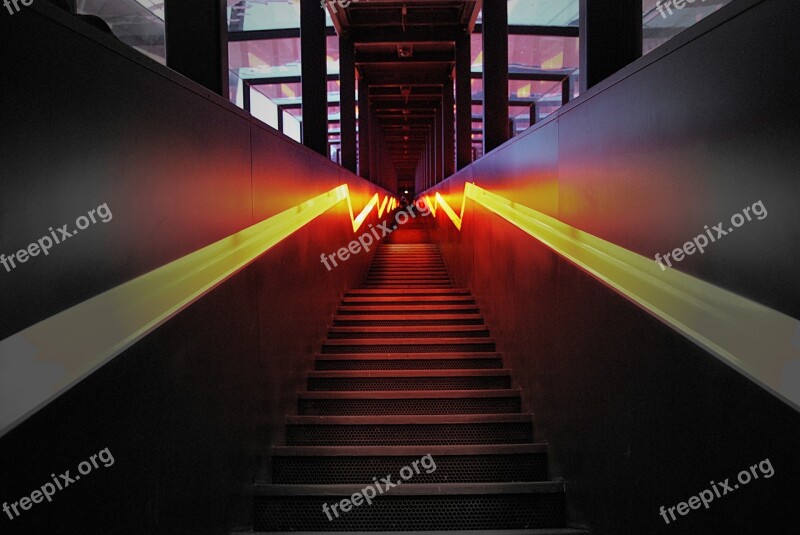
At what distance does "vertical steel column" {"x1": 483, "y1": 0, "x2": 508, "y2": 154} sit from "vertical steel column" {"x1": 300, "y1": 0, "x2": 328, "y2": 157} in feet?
6.56

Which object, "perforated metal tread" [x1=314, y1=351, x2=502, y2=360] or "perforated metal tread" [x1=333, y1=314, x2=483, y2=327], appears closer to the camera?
"perforated metal tread" [x1=314, y1=351, x2=502, y2=360]

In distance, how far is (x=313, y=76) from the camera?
19.1ft

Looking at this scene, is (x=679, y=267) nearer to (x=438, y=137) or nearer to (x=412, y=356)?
(x=412, y=356)

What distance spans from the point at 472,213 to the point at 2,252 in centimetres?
460

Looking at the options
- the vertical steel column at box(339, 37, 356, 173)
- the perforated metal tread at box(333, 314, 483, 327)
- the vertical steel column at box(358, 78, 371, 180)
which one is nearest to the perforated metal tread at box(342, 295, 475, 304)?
the perforated metal tread at box(333, 314, 483, 327)

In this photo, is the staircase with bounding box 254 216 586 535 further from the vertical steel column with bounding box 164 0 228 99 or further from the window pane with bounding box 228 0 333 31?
the window pane with bounding box 228 0 333 31

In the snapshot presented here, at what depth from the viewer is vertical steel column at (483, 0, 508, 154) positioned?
6633 millimetres

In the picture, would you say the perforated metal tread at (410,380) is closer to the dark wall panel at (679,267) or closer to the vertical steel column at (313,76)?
the dark wall panel at (679,267)

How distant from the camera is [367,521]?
2447 mm

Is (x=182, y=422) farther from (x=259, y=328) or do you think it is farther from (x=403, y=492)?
(x=403, y=492)

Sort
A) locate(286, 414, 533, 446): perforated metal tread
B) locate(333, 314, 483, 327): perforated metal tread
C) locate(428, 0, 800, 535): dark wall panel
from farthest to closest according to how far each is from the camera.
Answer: locate(333, 314, 483, 327): perforated metal tread < locate(286, 414, 533, 446): perforated metal tread < locate(428, 0, 800, 535): dark wall panel

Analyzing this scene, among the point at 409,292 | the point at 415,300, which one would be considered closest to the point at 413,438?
the point at 415,300

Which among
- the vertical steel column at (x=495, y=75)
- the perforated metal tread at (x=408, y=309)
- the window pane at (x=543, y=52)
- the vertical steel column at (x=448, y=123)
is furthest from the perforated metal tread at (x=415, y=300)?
the vertical steel column at (x=448, y=123)

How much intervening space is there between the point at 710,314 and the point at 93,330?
4.48ft
